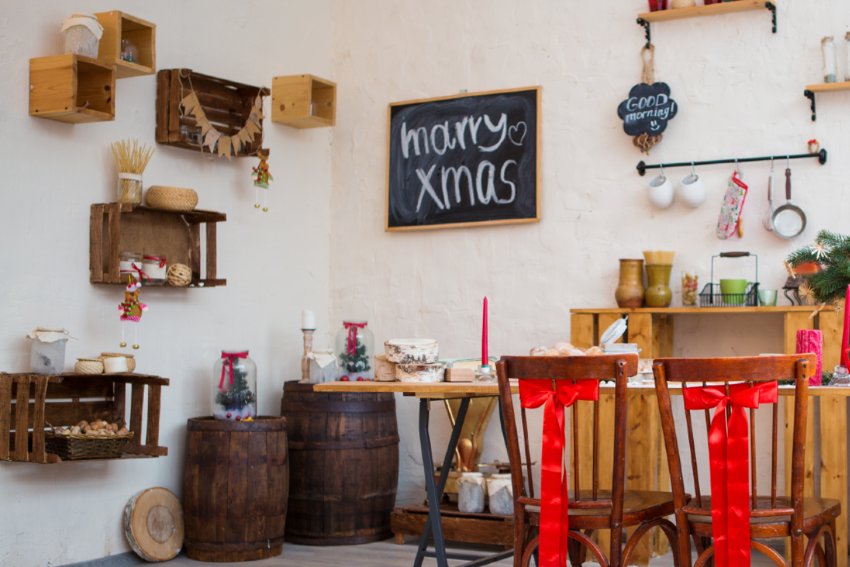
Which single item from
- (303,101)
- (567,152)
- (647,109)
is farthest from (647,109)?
(303,101)

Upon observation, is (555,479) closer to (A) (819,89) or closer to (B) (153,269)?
(B) (153,269)

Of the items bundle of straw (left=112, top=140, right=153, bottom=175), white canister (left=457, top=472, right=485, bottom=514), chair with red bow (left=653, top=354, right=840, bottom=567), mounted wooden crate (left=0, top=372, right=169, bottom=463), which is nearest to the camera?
chair with red bow (left=653, top=354, right=840, bottom=567)

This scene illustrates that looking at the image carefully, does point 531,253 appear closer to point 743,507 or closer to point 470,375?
point 470,375

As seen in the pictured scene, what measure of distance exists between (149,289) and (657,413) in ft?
7.38

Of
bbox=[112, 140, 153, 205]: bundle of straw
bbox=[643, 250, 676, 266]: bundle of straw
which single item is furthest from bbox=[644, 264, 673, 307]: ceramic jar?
bbox=[112, 140, 153, 205]: bundle of straw

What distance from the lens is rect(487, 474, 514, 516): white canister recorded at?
4832 mm

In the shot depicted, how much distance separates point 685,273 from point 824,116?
881 millimetres

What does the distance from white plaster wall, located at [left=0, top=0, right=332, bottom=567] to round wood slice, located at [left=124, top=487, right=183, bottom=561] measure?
0.07 meters

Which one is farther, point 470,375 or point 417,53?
point 417,53

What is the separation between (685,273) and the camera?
488 cm

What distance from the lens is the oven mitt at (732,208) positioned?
4750 mm

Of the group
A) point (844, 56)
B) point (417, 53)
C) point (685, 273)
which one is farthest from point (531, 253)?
point (844, 56)

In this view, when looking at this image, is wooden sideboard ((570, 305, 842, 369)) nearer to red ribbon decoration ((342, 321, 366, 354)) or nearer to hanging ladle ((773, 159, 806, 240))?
hanging ladle ((773, 159, 806, 240))

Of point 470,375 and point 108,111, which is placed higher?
point 108,111
